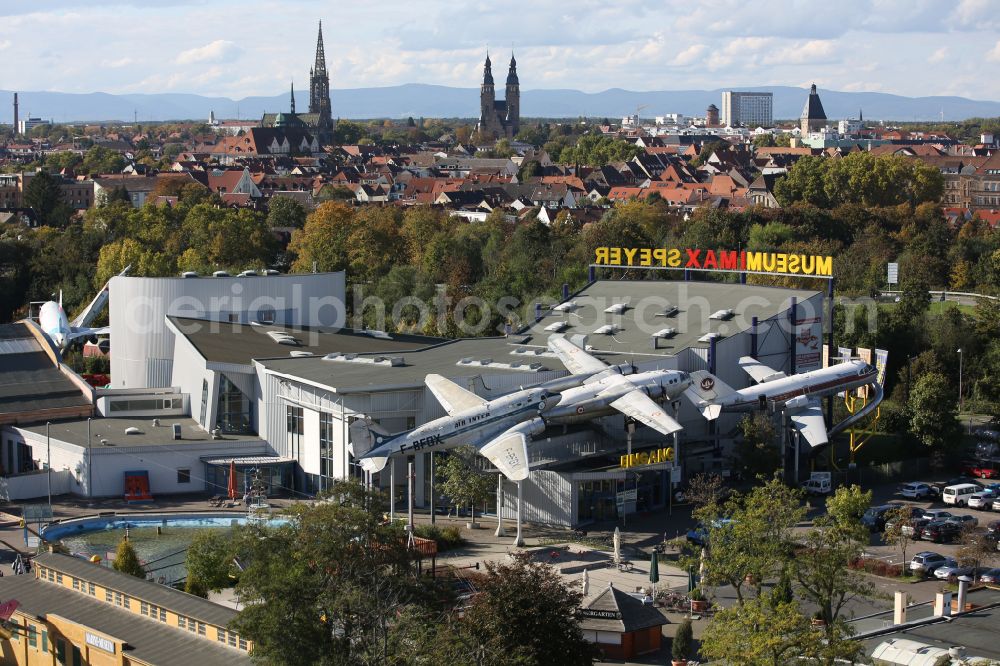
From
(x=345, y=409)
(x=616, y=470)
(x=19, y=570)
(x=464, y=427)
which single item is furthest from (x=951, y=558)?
A: (x=19, y=570)

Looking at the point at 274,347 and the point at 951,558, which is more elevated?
the point at 274,347

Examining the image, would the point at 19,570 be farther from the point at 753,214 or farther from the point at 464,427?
the point at 753,214

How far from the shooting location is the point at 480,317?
103m

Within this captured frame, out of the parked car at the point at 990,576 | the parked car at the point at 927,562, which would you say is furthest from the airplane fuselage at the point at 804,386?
the parked car at the point at 990,576

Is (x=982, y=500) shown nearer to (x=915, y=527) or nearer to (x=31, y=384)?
(x=915, y=527)

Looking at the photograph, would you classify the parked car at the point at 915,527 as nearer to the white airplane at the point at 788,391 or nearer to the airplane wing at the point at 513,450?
the white airplane at the point at 788,391

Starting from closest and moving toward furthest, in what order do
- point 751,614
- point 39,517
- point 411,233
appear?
point 751,614 < point 39,517 < point 411,233

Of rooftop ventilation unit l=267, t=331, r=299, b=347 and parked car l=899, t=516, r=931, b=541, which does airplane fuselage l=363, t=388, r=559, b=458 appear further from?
rooftop ventilation unit l=267, t=331, r=299, b=347

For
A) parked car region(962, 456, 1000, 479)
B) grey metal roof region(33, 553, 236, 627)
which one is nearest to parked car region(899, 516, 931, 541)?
parked car region(962, 456, 1000, 479)

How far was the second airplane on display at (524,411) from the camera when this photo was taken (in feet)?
191

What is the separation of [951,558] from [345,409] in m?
23.7

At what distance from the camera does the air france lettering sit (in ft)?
191

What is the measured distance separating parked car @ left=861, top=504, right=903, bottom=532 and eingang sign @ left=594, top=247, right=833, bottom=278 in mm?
18591

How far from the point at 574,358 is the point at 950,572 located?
66.9 feet
